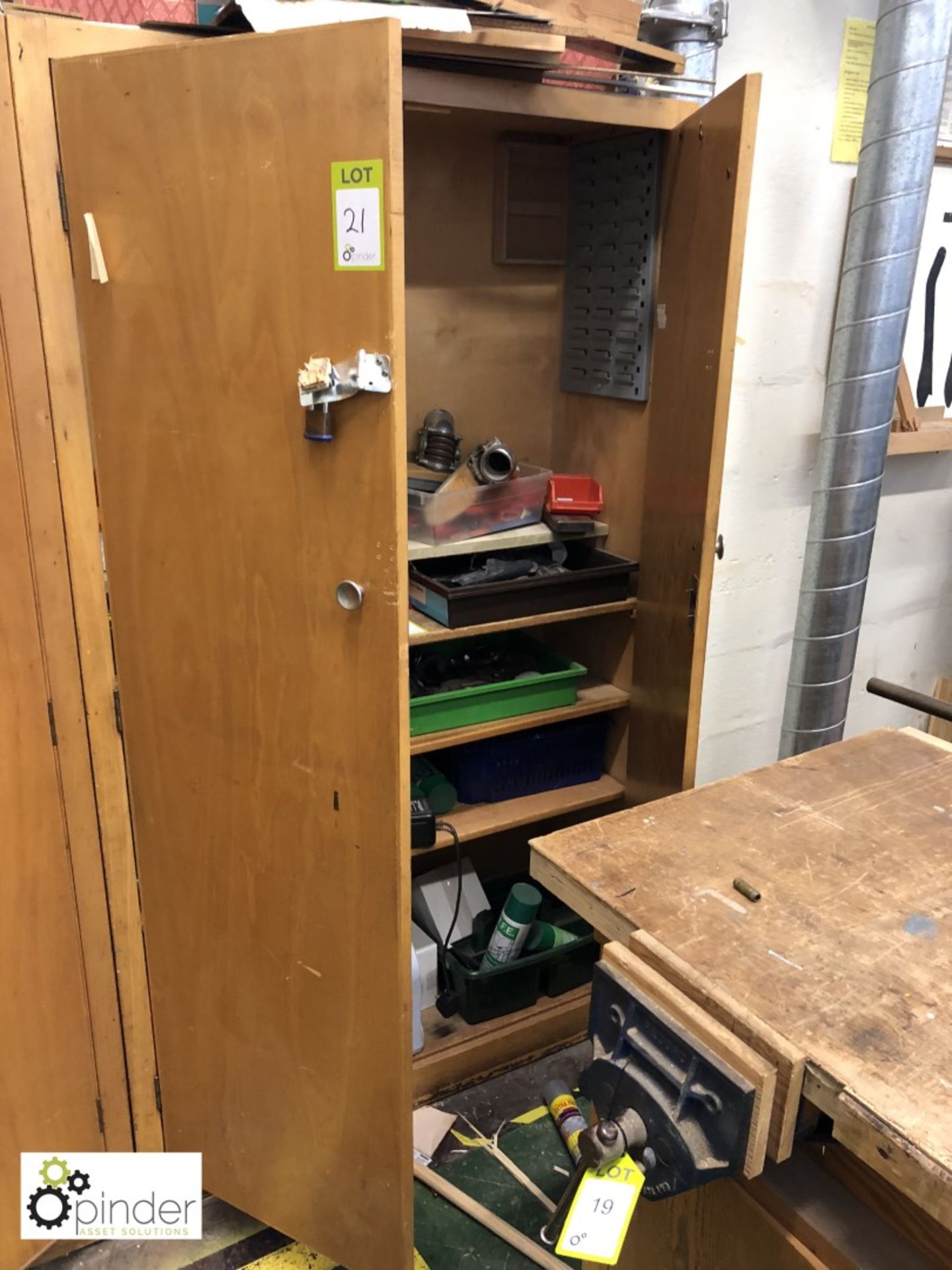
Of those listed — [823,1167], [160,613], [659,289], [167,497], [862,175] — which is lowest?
[823,1167]

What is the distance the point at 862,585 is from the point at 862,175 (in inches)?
31.0

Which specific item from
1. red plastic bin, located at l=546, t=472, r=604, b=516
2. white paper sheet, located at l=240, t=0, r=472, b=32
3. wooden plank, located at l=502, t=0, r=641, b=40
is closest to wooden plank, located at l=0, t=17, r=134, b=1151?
white paper sheet, located at l=240, t=0, r=472, b=32

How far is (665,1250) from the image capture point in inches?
38.6

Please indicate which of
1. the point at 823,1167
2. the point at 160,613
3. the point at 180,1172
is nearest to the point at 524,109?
the point at 160,613

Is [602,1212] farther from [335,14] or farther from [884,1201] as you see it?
[335,14]

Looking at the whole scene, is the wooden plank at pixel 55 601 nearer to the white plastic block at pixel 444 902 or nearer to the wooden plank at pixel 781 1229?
the white plastic block at pixel 444 902

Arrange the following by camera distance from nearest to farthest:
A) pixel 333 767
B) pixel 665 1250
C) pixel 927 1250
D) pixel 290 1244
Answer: pixel 927 1250 → pixel 665 1250 → pixel 333 767 → pixel 290 1244

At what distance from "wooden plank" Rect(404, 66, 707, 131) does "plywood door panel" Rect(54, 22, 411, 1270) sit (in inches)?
14.8

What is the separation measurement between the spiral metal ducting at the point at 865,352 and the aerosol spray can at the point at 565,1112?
865 mm

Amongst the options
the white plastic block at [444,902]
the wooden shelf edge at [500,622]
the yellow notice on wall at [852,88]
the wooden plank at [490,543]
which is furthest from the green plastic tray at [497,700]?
the yellow notice on wall at [852,88]

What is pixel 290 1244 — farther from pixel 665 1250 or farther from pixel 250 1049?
pixel 665 1250

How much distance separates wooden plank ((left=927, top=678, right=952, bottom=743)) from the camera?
2.52m

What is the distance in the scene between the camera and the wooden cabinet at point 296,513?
3.40 ft

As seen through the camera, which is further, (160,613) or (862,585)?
(862,585)
